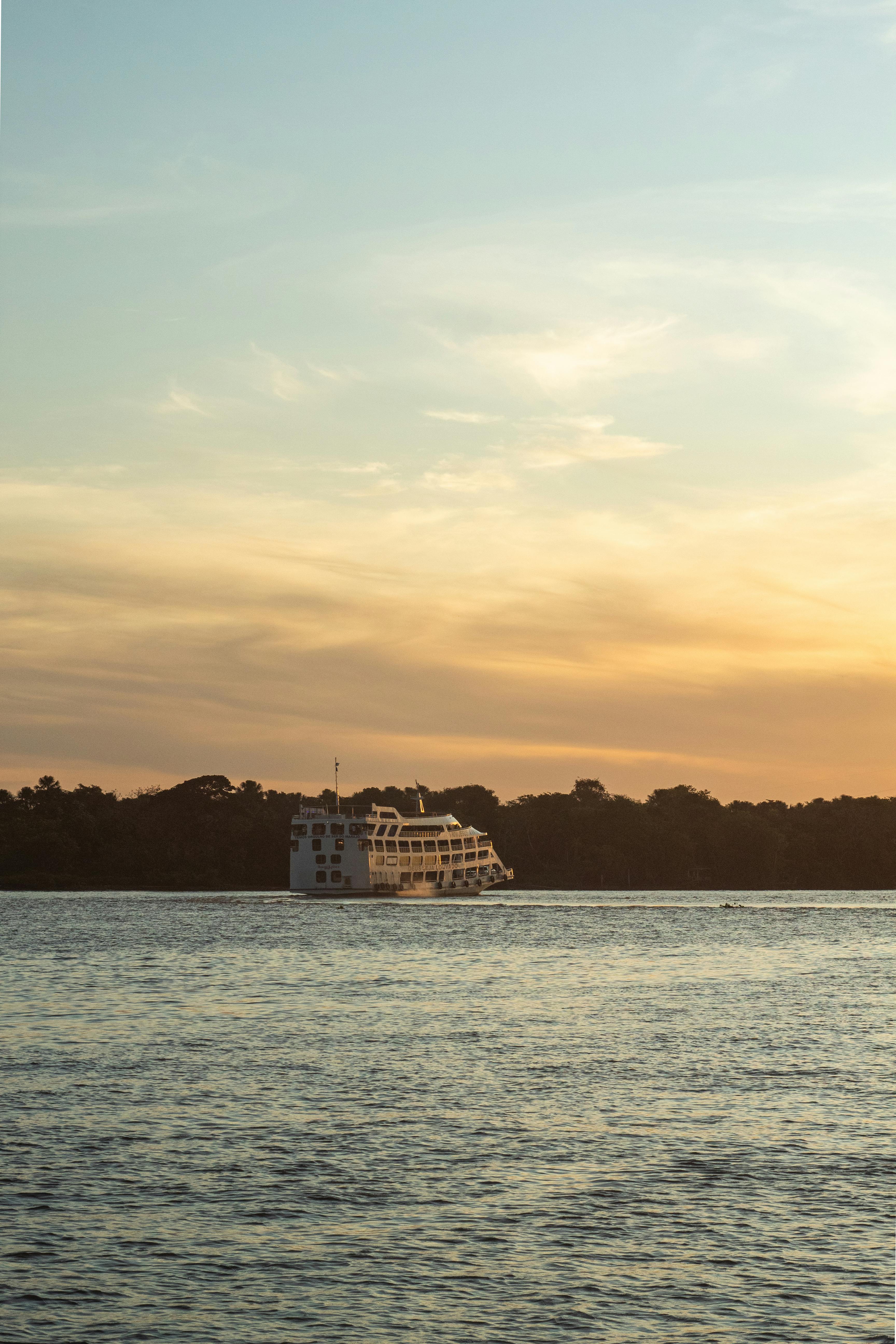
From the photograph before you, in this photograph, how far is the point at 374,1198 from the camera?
19984mm

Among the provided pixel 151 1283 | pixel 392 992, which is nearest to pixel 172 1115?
pixel 151 1283

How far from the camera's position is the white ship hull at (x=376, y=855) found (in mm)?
151000

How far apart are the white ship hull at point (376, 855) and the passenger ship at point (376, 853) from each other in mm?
Result: 81

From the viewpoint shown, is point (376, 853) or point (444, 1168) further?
point (376, 853)

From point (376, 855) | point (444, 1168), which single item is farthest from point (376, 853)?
point (444, 1168)

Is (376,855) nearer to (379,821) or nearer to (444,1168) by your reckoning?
(379,821)

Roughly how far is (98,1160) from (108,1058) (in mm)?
11584

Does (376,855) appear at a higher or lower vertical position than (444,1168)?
higher

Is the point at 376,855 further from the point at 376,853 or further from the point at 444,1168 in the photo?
the point at 444,1168

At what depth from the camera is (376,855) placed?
152 metres

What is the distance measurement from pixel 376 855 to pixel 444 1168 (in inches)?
5165

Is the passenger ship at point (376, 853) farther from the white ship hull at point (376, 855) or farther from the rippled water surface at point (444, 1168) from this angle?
the rippled water surface at point (444, 1168)

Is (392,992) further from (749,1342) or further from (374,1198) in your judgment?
(749,1342)

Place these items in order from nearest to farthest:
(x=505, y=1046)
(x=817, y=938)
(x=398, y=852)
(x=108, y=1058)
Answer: (x=108, y=1058) → (x=505, y=1046) → (x=817, y=938) → (x=398, y=852)
